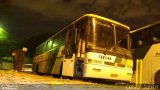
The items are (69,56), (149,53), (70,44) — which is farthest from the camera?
(149,53)

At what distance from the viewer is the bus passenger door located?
1422 centimetres

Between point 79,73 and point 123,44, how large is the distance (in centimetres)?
296

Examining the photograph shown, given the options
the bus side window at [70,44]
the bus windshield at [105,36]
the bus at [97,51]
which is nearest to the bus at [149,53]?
the bus at [97,51]

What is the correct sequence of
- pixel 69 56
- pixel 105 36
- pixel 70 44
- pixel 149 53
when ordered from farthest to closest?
pixel 149 53
pixel 70 44
pixel 69 56
pixel 105 36

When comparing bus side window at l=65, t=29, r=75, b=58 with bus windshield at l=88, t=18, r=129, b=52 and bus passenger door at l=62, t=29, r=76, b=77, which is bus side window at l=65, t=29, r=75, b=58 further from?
bus windshield at l=88, t=18, r=129, b=52

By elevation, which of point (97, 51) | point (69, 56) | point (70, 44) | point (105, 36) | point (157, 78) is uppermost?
point (105, 36)

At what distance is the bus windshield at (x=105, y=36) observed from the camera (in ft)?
45.4

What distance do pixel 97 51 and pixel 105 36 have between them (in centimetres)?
108

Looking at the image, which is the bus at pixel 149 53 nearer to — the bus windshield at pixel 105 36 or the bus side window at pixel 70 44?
the bus windshield at pixel 105 36

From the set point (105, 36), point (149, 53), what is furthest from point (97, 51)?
point (149, 53)

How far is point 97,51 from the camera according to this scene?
1377 centimetres

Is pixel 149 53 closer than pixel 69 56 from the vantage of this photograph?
No

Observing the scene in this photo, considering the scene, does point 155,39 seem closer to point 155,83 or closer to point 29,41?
point 155,83

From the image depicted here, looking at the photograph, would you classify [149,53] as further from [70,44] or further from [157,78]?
[70,44]
